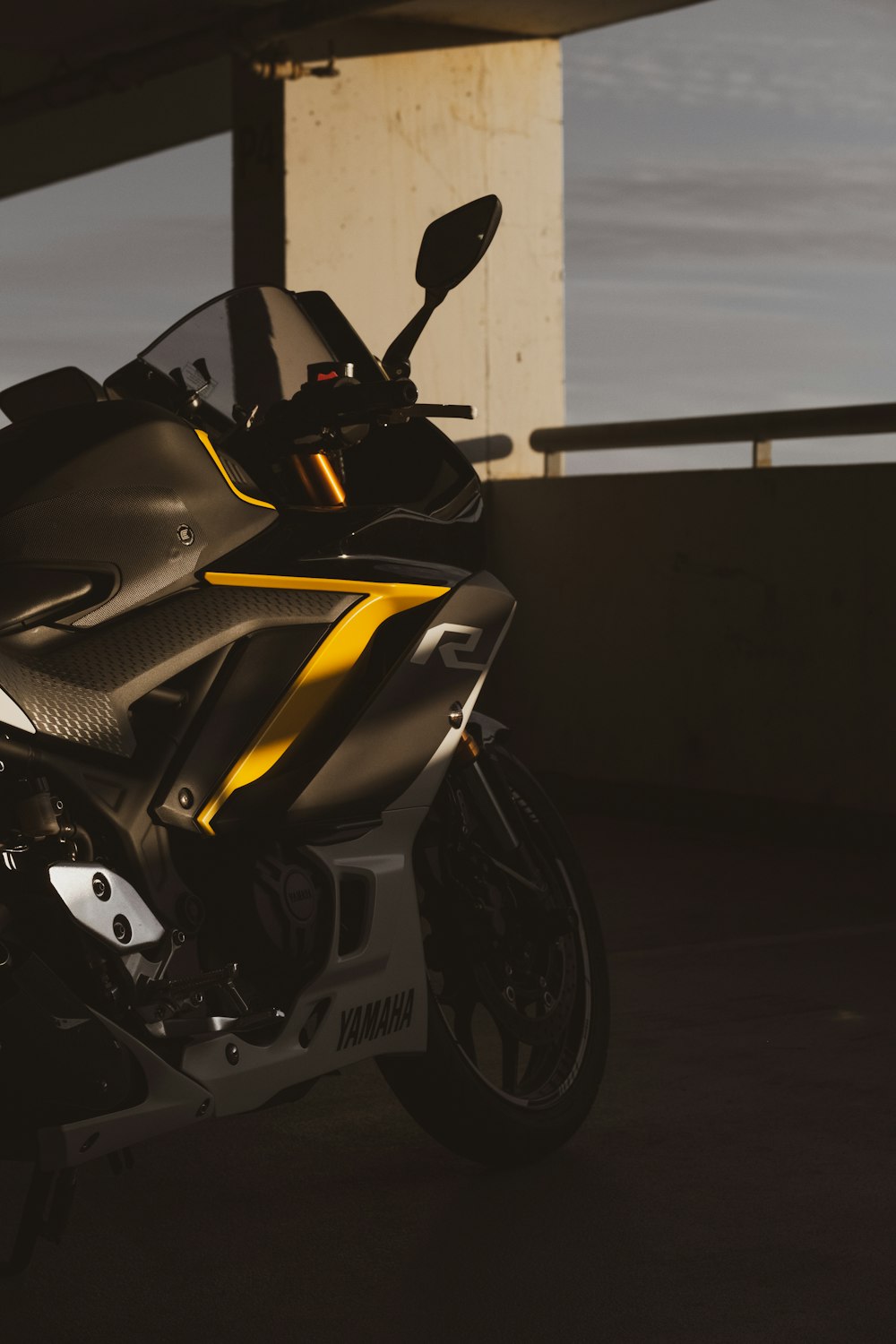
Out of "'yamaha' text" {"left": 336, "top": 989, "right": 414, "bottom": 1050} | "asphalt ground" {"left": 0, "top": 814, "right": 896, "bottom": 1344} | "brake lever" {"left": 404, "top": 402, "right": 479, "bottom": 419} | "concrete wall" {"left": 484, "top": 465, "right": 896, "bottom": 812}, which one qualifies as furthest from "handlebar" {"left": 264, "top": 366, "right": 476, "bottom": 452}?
"concrete wall" {"left": 484, "top": 465, "right": 896, "bottom": 812}

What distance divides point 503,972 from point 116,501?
1.17 meters

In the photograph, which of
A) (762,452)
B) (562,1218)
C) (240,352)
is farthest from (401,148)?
(562,1218)

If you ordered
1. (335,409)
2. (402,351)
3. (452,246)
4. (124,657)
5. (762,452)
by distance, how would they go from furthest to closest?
(762,452) → (402,351) → (452,246) → (335,409) → (124,657)

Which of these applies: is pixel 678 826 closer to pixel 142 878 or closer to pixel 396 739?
pixel 396 739

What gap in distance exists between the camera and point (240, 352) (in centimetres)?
304

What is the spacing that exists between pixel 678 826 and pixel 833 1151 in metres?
3.90

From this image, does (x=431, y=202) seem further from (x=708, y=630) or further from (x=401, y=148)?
(x=708, y=630)

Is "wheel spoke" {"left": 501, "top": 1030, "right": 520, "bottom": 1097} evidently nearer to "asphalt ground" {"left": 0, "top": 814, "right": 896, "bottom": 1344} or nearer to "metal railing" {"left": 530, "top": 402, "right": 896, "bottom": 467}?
"asphalt ground" {"left": 0, "top": 814, "right": 896, "bottom": 1344}

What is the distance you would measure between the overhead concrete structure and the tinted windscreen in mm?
4719

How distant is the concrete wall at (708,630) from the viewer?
6.62m

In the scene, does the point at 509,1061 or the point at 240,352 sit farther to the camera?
the point at 509,1061

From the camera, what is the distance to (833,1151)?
326 centimetres

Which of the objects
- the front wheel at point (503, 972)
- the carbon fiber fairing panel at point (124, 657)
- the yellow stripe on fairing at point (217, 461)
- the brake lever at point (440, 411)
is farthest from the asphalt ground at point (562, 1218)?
the brake lever at point (440, 411)

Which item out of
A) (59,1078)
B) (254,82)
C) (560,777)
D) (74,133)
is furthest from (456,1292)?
(74,133)
